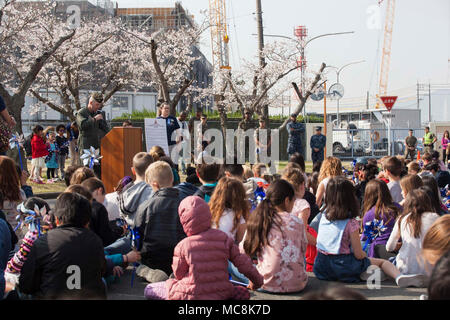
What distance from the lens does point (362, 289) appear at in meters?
5.35

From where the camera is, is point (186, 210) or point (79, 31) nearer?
point (186, 210)

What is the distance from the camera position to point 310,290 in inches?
210

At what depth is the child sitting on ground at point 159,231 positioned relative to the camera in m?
5.33

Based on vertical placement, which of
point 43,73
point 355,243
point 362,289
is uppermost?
point 43,73

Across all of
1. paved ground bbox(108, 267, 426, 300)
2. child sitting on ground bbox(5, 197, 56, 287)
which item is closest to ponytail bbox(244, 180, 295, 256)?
paved ground bbox(108, 267, 426, 300)

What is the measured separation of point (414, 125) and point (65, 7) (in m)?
36.9

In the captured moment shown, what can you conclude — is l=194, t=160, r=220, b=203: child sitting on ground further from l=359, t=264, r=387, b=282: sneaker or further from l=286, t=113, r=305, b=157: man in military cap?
l=286, t=113, r=305, b=157: man in military cap

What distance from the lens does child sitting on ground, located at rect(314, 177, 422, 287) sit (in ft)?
18.0

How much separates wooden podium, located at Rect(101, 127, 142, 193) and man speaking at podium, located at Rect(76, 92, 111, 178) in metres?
0.20

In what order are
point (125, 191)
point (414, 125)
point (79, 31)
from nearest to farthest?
1. point (125, 191)
2. point (79, 31)
3. point (414, 125)

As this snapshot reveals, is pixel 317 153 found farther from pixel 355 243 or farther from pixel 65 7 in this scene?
pixel 65 7

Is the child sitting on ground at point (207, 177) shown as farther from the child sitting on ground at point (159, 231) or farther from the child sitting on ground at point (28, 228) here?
the child sitting on ground at point (28, 228)

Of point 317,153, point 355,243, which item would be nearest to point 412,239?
point 355,243
